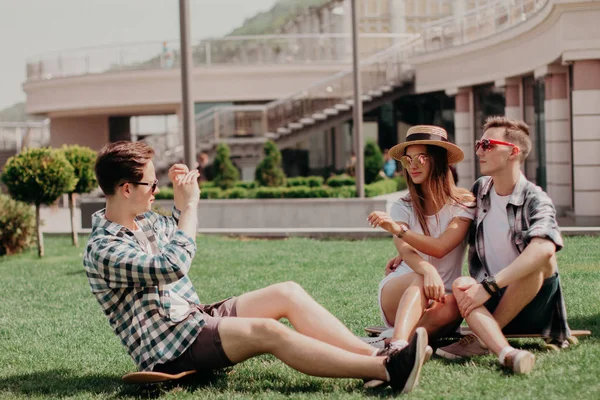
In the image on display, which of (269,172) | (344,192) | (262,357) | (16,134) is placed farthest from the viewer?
(16,134)

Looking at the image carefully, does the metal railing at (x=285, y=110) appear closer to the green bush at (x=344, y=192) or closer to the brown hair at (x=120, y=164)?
the green bush at (x=344, y=192)

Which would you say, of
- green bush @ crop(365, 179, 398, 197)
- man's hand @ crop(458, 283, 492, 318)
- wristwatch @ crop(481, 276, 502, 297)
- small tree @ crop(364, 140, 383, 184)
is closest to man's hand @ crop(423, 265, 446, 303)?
man's hand @ crop(458, 283, 492, 318)

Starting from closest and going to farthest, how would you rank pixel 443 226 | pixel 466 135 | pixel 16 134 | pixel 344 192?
pixel 443 226, pixel 344 192, pixel 466 135, pixel 16 134

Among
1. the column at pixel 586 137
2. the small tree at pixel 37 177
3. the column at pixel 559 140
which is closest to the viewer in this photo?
the small tree at pixel 37 177

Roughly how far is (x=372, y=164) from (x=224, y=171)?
4.87 metres

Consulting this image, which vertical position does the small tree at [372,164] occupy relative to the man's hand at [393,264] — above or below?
above

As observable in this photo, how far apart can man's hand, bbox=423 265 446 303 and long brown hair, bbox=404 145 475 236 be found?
1.46 feet

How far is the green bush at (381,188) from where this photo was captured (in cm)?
2288

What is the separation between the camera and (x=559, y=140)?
1820 cm

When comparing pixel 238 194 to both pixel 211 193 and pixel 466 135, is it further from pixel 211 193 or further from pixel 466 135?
pixel 466 135

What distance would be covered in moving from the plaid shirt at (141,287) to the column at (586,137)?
12872 millimetres

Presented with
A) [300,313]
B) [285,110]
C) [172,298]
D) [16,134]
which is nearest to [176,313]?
[172,298]

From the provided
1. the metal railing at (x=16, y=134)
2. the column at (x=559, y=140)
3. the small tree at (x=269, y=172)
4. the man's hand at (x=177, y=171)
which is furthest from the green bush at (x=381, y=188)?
the metal railing at (x=16, y=134)

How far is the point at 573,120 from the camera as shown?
16844 millimetres
